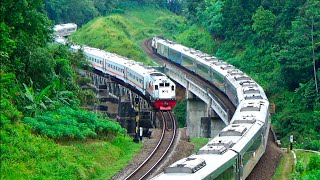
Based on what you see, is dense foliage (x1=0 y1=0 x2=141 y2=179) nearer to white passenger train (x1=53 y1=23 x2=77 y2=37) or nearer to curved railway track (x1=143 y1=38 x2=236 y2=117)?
curved railway track (x1=143 y1=38 x2=236 y2=117)

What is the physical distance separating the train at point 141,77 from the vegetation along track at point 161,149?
59.3 inches

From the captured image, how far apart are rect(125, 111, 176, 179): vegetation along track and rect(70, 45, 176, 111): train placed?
151cm

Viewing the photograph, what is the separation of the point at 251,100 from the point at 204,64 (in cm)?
2270

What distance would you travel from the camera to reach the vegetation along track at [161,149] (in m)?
32.5

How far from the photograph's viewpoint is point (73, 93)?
139 ft

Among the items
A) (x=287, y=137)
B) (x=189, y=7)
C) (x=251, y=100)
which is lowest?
(x=287, y=137)

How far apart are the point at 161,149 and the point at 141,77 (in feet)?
67.4

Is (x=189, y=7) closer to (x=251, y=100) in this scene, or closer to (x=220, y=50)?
(x=220, y=50)

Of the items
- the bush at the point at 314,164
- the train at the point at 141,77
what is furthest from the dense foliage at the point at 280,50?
the bush at the point at 314,164

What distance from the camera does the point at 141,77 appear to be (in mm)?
58531

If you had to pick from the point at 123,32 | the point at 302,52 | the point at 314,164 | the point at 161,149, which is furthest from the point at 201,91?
the point at 123,32

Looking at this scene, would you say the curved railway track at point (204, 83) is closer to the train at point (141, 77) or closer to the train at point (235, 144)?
the train at point (235, 144)

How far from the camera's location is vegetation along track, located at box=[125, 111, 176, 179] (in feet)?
107

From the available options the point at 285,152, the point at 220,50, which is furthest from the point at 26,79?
the point at 220,50
